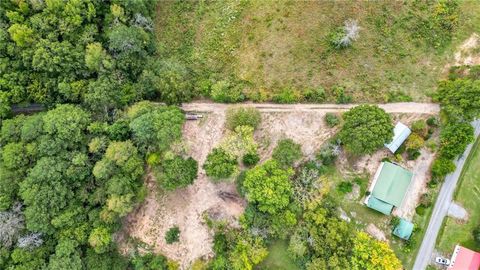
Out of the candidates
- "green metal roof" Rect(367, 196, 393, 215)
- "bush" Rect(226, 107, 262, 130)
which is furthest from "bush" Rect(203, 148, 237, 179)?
"green metal roof" Rect(367, 196, 393, 215)

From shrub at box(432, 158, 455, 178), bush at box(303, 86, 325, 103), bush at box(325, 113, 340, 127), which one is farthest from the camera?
bush at box(303, 86, 325, 103)

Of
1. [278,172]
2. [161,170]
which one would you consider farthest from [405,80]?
[161,170]

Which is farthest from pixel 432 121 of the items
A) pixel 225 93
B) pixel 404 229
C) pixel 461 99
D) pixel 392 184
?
pixel 225 93

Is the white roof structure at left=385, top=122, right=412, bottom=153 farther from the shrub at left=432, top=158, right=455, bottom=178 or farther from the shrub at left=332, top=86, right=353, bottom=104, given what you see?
the shrub at left=332, top=86, right=353, bottom=104

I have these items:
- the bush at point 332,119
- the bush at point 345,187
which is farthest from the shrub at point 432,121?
the bush at point 345,187

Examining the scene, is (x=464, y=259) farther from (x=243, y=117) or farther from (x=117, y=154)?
(x=117, y=154)

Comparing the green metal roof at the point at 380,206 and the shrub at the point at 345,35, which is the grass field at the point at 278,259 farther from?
the shrub at the point at 345,35

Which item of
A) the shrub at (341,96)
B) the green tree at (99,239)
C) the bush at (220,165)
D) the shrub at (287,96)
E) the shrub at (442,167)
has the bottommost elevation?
the green tree at (99,239)
